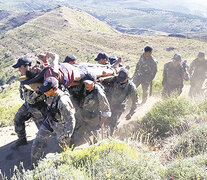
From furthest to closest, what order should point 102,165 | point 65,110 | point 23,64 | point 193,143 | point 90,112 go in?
point 90,112 < point 23,64 < point 193,143 < point 65,110 < point 102,165

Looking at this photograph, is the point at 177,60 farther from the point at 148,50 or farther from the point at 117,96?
the point at 117,96

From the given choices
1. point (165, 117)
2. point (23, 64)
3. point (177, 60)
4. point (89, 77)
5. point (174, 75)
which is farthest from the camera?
point (174, 75)

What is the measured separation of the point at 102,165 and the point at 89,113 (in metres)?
1.82

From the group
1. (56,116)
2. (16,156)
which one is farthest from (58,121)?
(16,156)

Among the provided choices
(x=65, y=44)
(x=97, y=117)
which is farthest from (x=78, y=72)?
(x=65, y=44)

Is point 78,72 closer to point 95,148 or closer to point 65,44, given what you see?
point 95,148

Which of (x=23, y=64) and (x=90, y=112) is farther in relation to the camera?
(x=90, y=112)

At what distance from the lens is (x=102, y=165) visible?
2.99 m

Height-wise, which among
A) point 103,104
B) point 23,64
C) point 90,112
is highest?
point 23,64

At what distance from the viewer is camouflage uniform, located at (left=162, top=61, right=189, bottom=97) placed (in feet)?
23.8

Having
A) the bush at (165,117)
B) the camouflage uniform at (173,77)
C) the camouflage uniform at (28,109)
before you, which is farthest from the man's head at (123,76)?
the camouflage uniform at (173,77)

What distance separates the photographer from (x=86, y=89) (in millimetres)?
4219

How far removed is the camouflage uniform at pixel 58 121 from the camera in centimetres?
→ 346

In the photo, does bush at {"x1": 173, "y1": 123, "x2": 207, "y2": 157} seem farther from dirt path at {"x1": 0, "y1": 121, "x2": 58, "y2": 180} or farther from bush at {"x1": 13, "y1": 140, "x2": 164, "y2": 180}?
dirt path at {"x1": 0, "y1": 121, "x2": 58, "y2": 180}
